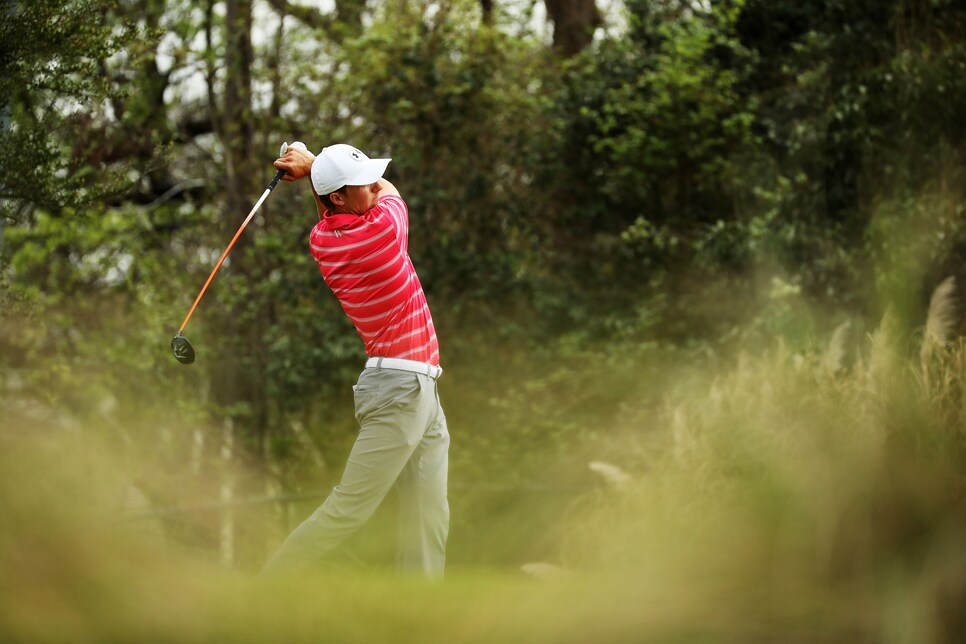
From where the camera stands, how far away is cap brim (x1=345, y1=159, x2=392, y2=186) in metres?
4.92

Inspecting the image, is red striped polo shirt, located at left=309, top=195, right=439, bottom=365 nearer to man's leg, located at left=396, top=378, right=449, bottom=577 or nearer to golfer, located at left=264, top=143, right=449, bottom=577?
golfer, located at left=264, top=143, right=449, bottom=577

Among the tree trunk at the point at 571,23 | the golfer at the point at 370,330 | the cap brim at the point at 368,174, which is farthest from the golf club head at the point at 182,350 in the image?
the tree trunk at the point at 571,23

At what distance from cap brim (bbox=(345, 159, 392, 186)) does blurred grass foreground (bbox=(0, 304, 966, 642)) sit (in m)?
1.50

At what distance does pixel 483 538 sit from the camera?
8172 millimetres

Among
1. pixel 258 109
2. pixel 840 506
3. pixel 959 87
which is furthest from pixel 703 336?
pixel 840 506

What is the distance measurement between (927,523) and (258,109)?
35.2 feet

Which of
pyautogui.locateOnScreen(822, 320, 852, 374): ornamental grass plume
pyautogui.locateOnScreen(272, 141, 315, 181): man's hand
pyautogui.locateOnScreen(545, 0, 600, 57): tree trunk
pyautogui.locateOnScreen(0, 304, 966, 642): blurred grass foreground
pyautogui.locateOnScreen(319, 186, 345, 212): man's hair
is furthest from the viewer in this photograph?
pyautogui.locateOnScreen(545, 0, 600, 57): tree trunk

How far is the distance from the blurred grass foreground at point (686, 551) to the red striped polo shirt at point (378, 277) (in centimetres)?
92

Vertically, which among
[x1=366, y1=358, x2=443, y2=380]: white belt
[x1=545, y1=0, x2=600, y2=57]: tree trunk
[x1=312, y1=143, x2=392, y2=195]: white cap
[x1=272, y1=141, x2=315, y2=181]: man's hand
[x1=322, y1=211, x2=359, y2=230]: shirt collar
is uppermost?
[x1=545, y1=0, x2=600, y2=57]: tree trunk

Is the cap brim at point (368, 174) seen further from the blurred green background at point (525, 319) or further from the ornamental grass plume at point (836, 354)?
the ornamental grass plume at point (836, 354)

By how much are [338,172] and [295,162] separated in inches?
11.4

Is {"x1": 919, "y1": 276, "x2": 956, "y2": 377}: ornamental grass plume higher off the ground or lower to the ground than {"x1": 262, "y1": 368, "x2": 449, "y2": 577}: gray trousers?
higher

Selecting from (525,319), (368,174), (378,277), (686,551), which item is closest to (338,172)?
(368,174)

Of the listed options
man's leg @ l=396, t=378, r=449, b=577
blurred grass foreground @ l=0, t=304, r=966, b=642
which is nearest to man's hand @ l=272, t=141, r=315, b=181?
man's leg @ l=396, t=378, r=449, b=577
